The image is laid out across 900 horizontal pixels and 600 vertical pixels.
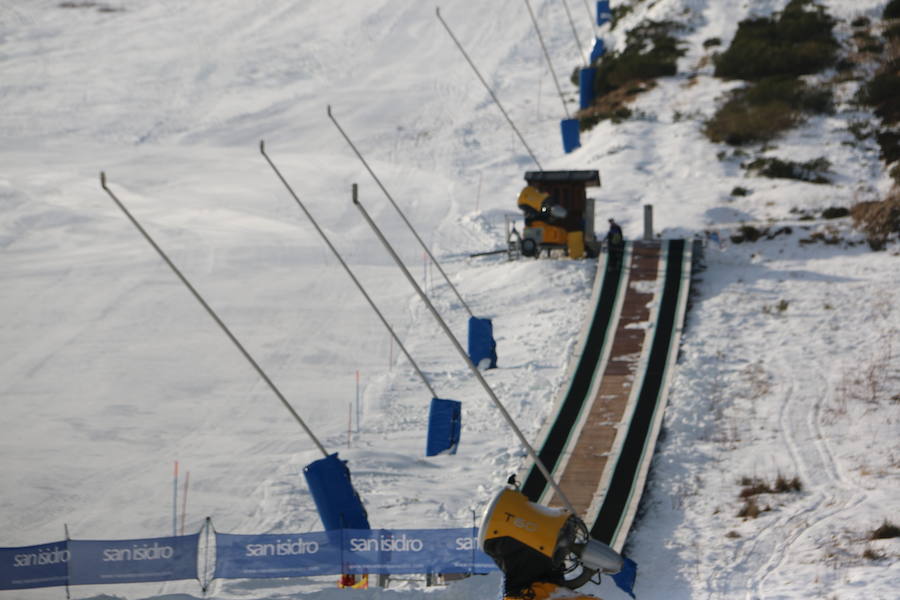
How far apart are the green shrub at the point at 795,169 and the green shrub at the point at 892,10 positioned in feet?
41.4

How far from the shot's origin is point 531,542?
827 centimetres

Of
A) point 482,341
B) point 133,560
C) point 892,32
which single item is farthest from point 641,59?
point 133,560

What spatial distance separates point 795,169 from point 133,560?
79.5 ft

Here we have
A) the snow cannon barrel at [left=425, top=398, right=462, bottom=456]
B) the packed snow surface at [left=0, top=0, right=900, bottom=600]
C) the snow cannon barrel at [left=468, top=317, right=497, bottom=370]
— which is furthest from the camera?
the snow cannon barrel at [left=468, top=317, right=497, bottom=370]

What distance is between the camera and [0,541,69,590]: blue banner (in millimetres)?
13922

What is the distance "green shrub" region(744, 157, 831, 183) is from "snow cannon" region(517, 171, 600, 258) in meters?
6.10

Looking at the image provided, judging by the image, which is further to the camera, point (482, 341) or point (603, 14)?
point (603, 14)

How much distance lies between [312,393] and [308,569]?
30.9ft

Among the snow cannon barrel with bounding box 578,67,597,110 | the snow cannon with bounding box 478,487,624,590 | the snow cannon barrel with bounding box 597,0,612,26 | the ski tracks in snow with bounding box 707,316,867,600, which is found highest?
the snow cannon barrel with bounding box 597,0,612,26

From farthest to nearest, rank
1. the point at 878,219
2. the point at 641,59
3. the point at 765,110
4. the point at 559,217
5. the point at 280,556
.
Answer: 1. the point at 641,59
2. the point at 765,110
3. the point at 559,217
4. the point at 878,219
5. the point at 280,556

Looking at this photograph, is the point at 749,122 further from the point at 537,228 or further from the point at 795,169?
the point at 537,228

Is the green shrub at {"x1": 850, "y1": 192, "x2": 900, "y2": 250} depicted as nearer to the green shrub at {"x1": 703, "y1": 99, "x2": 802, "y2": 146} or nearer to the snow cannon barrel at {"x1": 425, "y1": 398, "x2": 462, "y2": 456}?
the green shrub at {"x1": 703, "y1": 99, "x2": 802, "y2": 146}

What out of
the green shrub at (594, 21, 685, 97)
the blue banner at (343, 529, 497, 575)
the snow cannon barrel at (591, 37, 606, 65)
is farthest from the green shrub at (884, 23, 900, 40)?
the blue banner at (343, 529, 497, 575)

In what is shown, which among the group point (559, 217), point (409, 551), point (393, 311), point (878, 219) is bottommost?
point (409, 551)
